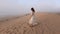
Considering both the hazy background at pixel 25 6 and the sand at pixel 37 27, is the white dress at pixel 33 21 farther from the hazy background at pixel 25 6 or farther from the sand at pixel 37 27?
the hazy background at pixel 25 6

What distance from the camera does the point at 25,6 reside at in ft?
5.81

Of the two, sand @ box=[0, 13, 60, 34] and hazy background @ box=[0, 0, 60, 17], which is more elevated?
hazy background @ box=[0, 0, 60, 17]

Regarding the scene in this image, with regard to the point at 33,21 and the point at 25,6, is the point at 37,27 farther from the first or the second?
the point at 25,6

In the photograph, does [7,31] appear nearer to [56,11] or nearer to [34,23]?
[34,23]

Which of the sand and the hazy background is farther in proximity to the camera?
the hazy background

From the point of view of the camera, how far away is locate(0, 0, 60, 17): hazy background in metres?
A: 1.75

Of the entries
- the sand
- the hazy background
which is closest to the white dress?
the sand

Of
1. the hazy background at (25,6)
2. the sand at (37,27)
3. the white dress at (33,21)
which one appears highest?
the hazy background at (25,6)

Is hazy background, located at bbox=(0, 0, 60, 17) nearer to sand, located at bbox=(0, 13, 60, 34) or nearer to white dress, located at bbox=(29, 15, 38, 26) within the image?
sand, located at bbox=(0, 13, 60, 34)

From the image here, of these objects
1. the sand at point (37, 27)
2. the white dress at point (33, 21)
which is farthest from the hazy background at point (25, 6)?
the white dress at point (33, 21)

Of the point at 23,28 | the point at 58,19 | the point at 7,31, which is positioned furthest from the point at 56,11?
the point at 7,31

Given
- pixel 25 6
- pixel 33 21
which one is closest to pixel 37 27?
pixel 33 21

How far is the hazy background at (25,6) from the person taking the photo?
175 cm

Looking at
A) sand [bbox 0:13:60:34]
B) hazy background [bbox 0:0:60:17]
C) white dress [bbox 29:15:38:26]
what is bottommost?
sand [bbox 0:13:60:34]
